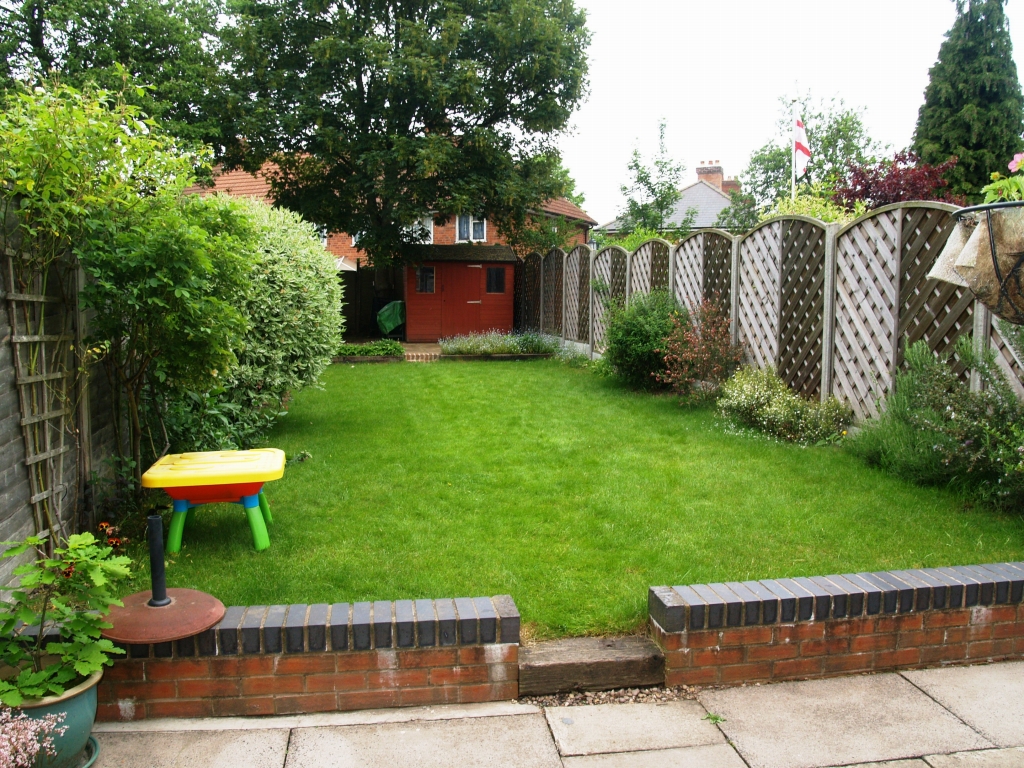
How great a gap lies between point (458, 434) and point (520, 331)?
12.4m

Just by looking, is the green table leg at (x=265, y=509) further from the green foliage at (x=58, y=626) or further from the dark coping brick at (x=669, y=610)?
the dark coping brick at (x=669, y=610)

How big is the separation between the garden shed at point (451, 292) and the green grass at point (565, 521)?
12.0 meters

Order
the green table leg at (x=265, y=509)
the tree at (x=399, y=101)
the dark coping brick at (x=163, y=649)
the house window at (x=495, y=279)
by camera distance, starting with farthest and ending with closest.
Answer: the house window at (x=495, y=279) → the tree at (x=399, y=101) → the green table leg at (x=265, y=509) → the dark coping brick at (x=163, y=649)

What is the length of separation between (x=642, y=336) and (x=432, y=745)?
7556 mm

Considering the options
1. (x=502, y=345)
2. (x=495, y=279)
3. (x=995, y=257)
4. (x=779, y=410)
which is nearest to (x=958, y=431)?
(x=779, y=410)

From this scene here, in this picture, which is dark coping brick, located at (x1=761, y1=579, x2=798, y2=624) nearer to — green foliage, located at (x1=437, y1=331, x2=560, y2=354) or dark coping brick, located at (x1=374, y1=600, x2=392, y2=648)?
dark coping brick, located at (x1=374, y1=600, x2=392, y2=648)

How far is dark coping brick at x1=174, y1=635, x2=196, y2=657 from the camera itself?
110 inches

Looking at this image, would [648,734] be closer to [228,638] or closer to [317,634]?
[317,634]

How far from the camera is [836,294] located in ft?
23.6

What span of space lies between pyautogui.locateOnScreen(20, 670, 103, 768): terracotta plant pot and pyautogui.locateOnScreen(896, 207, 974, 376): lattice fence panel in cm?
561

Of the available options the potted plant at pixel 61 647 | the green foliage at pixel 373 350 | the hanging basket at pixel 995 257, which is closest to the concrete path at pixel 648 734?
the potted plant at pixel 61 647

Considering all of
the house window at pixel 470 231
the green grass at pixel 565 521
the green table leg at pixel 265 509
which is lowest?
the green grass at pixel 565 521

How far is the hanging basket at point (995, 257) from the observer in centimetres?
218

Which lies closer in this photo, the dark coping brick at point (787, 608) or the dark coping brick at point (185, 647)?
the dark coping brick at point (185, 647)
